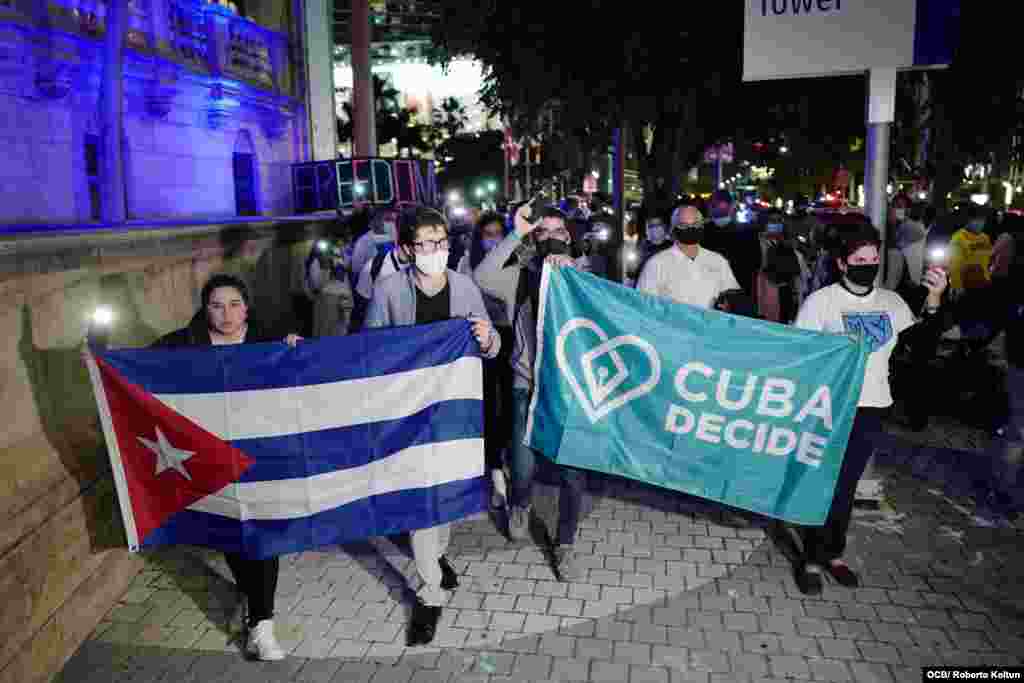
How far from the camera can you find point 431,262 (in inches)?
174

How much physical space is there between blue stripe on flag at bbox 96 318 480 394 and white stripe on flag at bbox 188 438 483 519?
467 mm

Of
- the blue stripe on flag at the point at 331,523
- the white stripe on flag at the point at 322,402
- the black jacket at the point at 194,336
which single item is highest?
the black jacket at the point at 194,336

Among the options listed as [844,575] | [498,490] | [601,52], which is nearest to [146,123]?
[601,52]

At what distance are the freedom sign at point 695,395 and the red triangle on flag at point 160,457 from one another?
1.79 meters

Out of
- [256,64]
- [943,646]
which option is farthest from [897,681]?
[256,64]

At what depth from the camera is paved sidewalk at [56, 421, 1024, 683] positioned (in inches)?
149

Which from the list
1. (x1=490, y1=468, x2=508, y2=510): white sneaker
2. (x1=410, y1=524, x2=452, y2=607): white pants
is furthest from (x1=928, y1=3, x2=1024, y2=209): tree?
(x1=410, y1=524, x2=452, y2=607): white pants

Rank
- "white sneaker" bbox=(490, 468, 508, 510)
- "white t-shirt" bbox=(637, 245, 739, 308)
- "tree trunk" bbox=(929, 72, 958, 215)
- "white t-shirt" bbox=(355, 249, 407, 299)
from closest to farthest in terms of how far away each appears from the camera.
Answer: "white t-shirt" bbox=(637, 245, 739, 308) < "white sneaker" bbox=(490, 468, 508, 510) < "white t-shirt" bbox=(355, 249, 407, 299) < "tree trunk" bbox=(929, 72, 958, 215)

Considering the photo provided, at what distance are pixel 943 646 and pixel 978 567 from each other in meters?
1.02

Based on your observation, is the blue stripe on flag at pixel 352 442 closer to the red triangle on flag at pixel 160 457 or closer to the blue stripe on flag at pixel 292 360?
the red triangle on flag at pixel 160 457

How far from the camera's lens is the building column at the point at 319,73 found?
25.2 meters

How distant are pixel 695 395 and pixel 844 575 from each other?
1321 mm

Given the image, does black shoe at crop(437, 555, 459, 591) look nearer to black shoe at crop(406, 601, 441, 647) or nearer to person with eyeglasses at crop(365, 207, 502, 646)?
person with eyeglasses at crop(365, 207, 502, 646)

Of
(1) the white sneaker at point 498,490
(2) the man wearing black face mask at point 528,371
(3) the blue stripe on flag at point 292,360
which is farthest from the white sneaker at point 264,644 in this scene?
(1) the white sneaker at point 498,490
